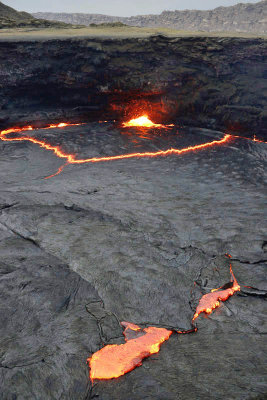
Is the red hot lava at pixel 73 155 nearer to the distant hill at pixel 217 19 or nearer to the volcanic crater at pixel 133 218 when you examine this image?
the volcanic crater at pixel 133 218

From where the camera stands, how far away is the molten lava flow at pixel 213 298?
1769 millimetres

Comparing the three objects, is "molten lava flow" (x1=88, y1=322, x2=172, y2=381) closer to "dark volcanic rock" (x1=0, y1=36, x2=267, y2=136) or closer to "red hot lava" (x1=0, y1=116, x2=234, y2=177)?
"red hot lava" (x1=0, y1=116, x2=234, y2=177)

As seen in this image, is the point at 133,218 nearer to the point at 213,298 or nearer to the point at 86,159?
the point at 213,298

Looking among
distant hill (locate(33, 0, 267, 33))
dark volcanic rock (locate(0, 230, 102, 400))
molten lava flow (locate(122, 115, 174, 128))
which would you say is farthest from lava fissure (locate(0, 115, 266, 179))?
distant hill (locate(33, 0, 267, 33))

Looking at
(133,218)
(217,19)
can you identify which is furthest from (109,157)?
(217,19)

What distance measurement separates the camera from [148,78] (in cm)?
548

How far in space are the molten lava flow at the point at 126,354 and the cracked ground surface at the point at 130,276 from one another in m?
0.03

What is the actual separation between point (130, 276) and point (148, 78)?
4602mm

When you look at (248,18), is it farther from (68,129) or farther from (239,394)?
(239,394)

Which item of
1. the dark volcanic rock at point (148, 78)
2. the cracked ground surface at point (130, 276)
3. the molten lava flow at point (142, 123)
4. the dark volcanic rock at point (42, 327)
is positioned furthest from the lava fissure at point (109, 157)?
the dark volcanic rock at point (42, 327)

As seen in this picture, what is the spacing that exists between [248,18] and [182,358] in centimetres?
3629

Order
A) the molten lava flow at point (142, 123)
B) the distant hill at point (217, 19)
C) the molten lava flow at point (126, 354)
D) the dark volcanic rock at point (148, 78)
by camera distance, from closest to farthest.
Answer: the molten lava flow at point (126, 354) → the dark volcanic rock at point (148, 78) → the molten lava flow at point (142, 123) → the distant hill at point (217, 19)

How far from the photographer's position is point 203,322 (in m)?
1.68

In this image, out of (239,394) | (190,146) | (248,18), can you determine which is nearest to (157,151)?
(190,146)
